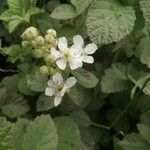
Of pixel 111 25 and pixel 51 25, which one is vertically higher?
pixel 111 25

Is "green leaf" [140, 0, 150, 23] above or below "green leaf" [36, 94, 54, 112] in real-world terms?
above

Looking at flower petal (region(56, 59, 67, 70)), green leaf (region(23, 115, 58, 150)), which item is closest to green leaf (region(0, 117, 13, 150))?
green leaf (region(23, 115, 58, 150))

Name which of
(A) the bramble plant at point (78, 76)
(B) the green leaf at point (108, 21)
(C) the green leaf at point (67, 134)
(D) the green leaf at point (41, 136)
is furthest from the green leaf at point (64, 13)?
(D) the green leaf at point (41, 136)

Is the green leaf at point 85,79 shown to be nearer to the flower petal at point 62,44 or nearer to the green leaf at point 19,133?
the flower petal at point 62,44

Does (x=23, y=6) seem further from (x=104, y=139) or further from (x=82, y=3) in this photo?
(x=104, y=139)

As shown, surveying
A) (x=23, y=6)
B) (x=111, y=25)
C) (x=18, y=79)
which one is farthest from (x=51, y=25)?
(x=111, y=25)

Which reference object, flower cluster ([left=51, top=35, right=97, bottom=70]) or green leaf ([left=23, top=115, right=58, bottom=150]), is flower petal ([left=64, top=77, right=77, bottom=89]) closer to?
flower cluster ([left=51, top=35, right=97, bottom=70])

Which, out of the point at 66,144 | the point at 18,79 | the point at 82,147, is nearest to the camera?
the point at 66,144
